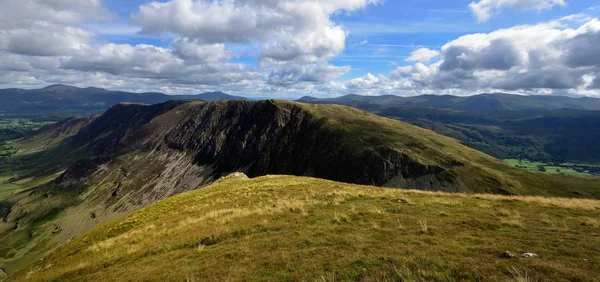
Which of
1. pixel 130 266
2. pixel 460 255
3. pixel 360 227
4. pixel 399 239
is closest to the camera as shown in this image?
pixel 460 255

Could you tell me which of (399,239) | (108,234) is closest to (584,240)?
(399,239)

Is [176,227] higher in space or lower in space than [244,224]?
lower

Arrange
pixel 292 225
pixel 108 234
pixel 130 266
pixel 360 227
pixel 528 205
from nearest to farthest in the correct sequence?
pixel 130 266
pixel 360 227
pixel 292 225
pixel 528 205
pixel 108 234

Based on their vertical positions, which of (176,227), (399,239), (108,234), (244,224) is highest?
(399,239)

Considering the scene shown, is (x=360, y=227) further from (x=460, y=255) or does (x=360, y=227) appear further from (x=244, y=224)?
(x=244, y=224)

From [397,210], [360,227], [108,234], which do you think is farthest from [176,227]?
[397,210]

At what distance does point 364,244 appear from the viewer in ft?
52.5

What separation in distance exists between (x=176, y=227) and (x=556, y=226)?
26.8 metres

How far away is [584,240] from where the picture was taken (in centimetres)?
1537

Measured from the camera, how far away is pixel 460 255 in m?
13.7

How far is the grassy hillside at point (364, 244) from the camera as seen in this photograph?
494 inches

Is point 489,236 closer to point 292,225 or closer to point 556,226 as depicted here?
point 556,226

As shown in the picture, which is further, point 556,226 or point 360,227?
point 360,227

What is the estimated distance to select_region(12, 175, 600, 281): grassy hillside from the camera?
41.2 feet
